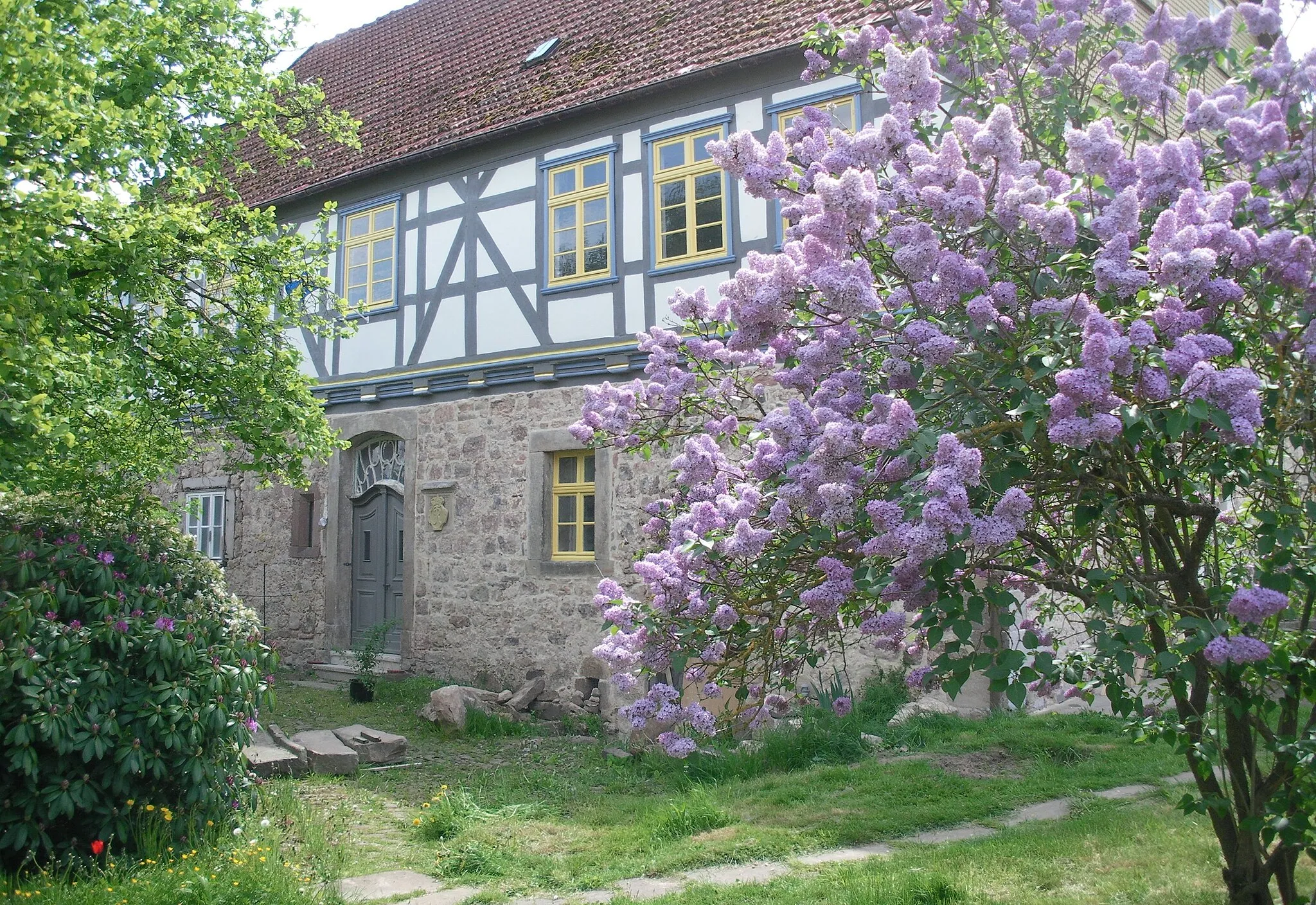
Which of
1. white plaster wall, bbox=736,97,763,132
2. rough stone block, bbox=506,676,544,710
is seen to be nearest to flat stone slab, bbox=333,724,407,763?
rough stone block, bbox=506,676,544,710

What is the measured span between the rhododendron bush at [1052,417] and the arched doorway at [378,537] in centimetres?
890

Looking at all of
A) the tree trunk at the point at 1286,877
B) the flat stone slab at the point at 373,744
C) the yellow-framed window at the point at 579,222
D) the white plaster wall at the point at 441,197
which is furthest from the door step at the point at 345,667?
the tree trunk at the point at 1286,877

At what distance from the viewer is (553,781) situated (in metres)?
7.31

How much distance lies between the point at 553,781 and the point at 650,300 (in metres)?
4.72

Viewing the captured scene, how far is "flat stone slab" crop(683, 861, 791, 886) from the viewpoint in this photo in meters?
4.88

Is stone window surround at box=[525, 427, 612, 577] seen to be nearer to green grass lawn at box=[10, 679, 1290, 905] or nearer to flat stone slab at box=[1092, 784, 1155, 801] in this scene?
green grass lawn at box=[10, 679, 1290, 905]

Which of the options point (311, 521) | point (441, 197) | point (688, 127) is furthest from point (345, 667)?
point (688, 127)

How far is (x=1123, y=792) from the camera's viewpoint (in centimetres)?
629

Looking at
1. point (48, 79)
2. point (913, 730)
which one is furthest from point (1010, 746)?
point (48, 79)

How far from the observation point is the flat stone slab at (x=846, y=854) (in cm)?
511

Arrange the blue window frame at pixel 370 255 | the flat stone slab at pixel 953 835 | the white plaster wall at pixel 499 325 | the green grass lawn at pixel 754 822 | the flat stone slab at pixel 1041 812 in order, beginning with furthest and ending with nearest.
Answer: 1. the blue window frame at pixel 370 255
2. the white plaster wall at pixel 499 325
3. the flat stone slab at pixel 1041 812
4. the flat stone slab at pixel 953 835
5. the green grass lawn at pixel 754 822

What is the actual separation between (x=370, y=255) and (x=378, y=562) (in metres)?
3.74

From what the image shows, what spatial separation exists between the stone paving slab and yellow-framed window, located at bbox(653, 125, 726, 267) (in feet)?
20.6

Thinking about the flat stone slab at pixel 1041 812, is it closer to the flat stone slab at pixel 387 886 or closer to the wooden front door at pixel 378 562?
the flat stone slab at pixel 387 886
